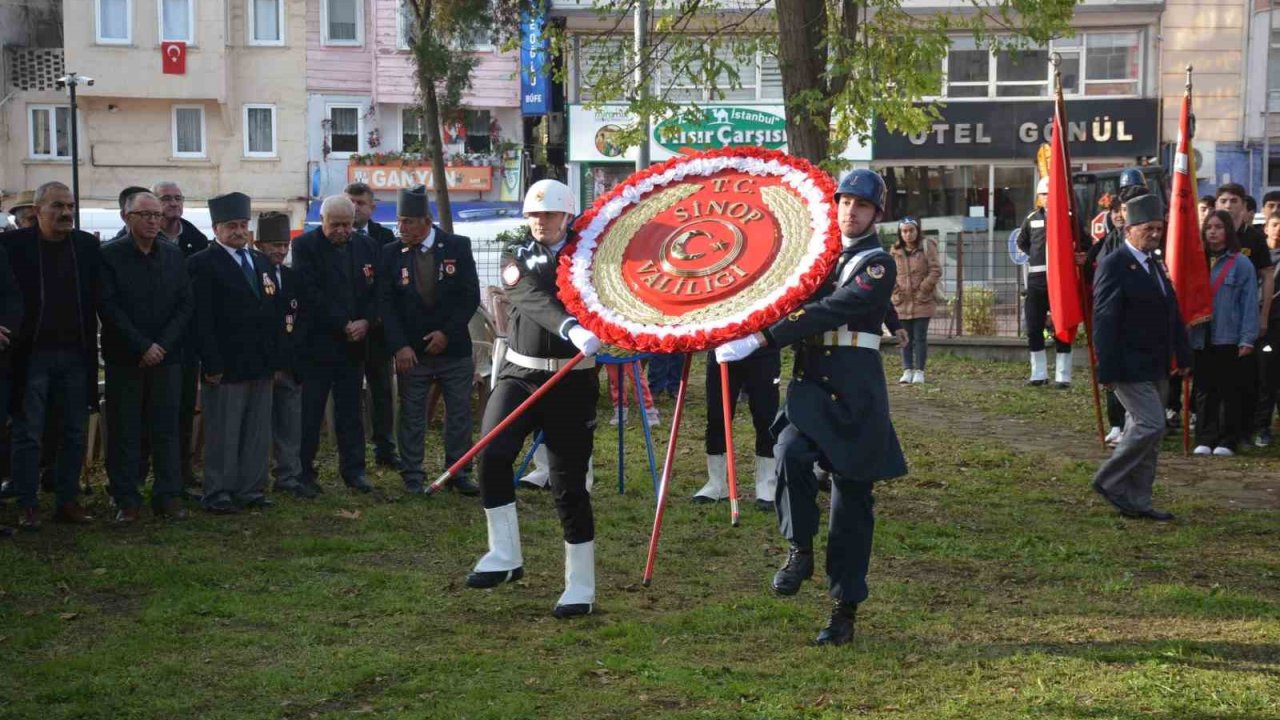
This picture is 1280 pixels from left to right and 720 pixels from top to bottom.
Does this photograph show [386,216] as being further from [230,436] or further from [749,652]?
[749,652]

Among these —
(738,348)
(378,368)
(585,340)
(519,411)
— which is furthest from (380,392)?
(738,348)

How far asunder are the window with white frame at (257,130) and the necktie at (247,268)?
30.3 metres

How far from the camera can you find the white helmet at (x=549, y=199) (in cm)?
762

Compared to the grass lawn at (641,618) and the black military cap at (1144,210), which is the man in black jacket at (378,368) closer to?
the grass lawn at (641,618)

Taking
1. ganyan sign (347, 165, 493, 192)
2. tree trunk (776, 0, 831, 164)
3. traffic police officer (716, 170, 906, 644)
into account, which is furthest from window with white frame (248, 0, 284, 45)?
traffic police officer (716, 170, 906, 644)

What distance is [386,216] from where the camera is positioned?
3625 centimetres

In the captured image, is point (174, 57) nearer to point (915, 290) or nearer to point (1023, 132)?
point (1023, 132)

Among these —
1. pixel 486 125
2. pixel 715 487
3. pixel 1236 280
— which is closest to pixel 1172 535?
pixel 715 487

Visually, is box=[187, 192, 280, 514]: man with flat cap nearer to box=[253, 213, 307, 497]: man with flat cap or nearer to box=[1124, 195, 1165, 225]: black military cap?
box=[253, 213, 307, 497]: man with flat cap

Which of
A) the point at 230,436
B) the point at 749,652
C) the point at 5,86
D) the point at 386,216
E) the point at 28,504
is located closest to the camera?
the point at 749,652

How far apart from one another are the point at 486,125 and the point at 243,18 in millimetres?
6685

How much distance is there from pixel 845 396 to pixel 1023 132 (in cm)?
3146

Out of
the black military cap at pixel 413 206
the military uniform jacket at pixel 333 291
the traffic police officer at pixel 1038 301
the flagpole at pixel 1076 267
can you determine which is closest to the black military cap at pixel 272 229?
the military uniform jacket at pixel 333 291

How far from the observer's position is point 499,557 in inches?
311
